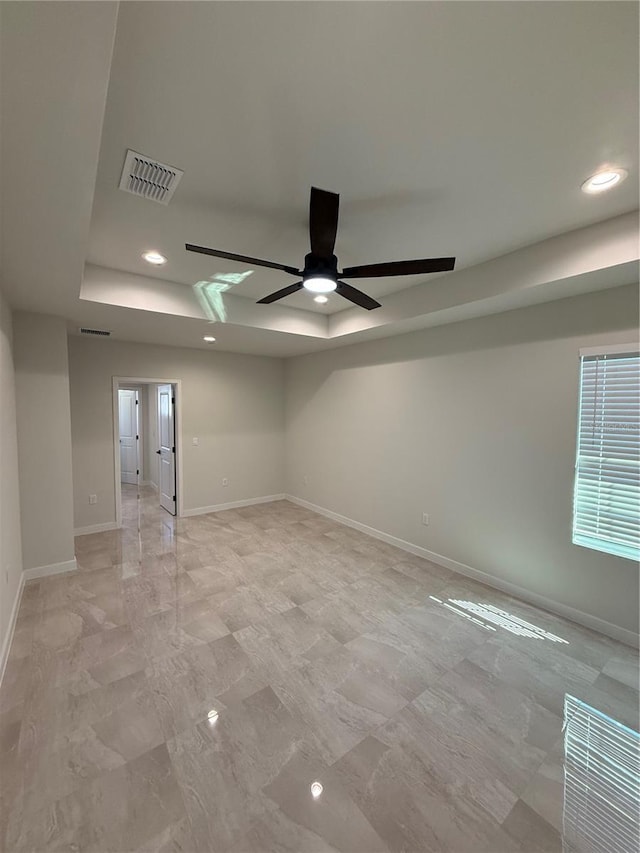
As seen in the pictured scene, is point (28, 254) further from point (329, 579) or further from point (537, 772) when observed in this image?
point (537, 772)

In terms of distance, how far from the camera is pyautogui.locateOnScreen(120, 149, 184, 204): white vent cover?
66.4 inches

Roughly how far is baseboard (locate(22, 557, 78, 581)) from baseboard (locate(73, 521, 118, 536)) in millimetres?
1074

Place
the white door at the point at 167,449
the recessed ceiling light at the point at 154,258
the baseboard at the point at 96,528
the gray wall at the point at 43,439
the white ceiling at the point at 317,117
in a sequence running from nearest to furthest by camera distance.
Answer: the white ceiling at the point at 317,117, the recessed ceiling light at the point at 154,258, the gray wall at the point at 43,439, the baseboard at the point at 96,528, the white door at the point at 167,449

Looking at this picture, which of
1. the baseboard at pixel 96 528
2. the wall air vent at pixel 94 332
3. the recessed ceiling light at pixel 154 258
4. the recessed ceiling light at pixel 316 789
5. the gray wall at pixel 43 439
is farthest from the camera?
the baseboard at pixel 96 528

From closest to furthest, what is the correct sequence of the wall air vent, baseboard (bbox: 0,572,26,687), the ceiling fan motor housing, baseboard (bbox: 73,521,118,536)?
the ceiling fan motor housing < baseboard (bbox: 0,572,26,687) < the wall air vent < baseboard (bbox: 73,521,118,536)

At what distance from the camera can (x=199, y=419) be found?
17.6 feet

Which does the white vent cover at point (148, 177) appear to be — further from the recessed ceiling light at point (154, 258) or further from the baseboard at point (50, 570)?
the baseboard at point (50, 570)

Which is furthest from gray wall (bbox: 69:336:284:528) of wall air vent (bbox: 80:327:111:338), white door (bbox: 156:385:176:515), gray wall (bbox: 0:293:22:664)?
gray wall (bbox: 0:293:22:664)

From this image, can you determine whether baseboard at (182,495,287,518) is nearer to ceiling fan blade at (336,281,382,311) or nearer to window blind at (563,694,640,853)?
ceiling fan blade at (336,281,382,311)

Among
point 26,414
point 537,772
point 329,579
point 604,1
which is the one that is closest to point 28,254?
point 26,414

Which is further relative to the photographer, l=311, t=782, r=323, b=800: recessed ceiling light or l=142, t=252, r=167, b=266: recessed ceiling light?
l=142, t=252, r=167, b=266: recessed ceiling light

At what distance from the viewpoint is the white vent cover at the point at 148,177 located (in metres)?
1.69

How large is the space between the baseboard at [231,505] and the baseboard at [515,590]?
5.90ft

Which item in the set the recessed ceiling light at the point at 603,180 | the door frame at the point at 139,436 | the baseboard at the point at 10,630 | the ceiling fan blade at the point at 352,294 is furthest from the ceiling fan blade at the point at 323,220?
the door frame at the point at 139,436
